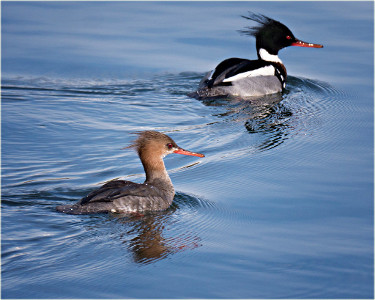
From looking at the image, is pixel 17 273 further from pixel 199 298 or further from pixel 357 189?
pixel 357 189

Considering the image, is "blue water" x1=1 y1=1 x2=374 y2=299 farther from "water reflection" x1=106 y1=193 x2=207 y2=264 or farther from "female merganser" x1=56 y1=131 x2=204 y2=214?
"female merganser" x1=56 y1=131 x2=204 y2=214

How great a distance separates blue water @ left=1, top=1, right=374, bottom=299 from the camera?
5430 mm

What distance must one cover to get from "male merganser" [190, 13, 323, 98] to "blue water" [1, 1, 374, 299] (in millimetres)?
278

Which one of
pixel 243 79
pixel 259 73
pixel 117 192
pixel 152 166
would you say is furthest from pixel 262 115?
pixel 117 192

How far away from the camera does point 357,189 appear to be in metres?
7.12

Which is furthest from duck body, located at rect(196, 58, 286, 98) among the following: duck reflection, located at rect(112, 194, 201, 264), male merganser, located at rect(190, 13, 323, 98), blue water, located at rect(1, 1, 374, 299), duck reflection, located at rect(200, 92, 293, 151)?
duck reflection, located at rect(112, 194, 201, 264)

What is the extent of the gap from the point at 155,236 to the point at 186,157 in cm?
228

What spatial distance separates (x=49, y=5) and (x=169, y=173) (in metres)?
7.51

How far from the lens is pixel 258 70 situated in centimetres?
1177

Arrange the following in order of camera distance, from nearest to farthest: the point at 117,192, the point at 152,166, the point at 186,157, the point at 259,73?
1. the point at 117,192
2. the point at 152,166
3. the point at 186,157
4. the point at 259,73

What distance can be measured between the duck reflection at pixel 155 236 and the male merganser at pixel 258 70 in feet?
14.3

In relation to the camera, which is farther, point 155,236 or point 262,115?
point 262,115

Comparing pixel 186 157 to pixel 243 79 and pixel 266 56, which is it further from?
pixel 266 56

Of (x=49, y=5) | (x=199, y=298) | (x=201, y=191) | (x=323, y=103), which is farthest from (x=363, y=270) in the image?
(x=49, y=5)
